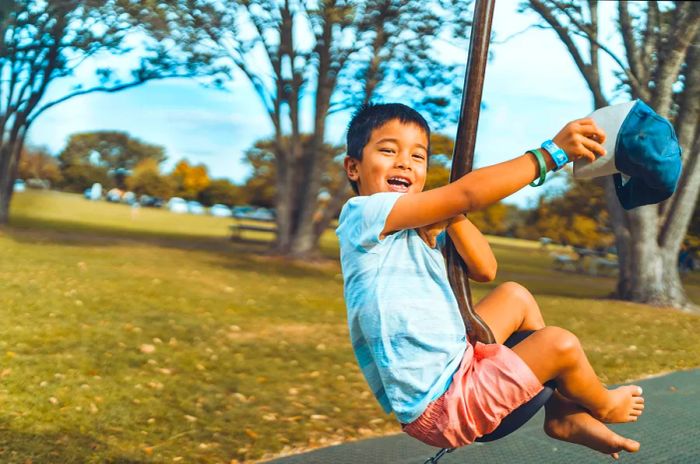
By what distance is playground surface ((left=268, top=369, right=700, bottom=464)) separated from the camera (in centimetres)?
441

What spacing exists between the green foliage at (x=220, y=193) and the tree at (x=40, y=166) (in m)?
15.8

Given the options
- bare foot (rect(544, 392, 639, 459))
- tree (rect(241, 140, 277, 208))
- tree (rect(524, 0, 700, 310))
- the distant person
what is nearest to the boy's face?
bare foot (rect(544, 392, 639, 459))

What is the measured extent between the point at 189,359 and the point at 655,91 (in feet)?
35.9

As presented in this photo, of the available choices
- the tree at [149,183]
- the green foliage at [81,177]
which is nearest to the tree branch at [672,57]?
the green foliage at [81,177]

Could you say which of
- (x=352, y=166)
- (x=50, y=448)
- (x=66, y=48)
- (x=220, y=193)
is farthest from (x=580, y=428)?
(x=220, y=193)

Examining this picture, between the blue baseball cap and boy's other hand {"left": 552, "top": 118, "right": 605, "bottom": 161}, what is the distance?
0.07 feet

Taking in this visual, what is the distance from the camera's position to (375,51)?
17062 mm

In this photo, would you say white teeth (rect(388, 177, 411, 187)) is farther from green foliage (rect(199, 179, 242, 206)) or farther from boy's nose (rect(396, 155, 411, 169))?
green foliage (rect(199, 179, 242, 206))

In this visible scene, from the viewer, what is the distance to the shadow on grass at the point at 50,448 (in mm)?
4387

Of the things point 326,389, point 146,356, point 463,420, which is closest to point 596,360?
point 326,389

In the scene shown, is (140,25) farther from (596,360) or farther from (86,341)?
(596,360)

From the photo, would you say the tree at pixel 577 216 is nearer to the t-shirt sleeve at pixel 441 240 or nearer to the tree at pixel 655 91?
the tree at pixel 655 91

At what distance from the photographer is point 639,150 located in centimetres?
194

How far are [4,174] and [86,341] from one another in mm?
17439
